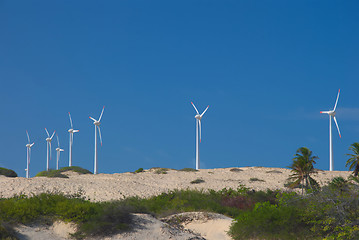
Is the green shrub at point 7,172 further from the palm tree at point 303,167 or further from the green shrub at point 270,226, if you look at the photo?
the green shrub at point 270,226

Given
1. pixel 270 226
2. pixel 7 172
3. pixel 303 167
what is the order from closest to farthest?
1. pixel 270 226
2. pixel 303 167
3. pixel 7 172

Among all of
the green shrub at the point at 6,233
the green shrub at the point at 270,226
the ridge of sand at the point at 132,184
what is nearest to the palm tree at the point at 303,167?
the ridge of sand at the point at 132,184

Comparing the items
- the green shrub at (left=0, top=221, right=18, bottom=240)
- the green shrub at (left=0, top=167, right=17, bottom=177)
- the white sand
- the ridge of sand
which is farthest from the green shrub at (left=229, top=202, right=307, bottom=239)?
the green shrub at (left=0, top=167, right=17, bottom=177)

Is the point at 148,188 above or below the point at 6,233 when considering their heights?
above

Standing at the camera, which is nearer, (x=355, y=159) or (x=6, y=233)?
(x=6, y=233)

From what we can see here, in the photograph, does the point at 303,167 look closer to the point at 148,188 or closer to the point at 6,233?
the point at 148,188

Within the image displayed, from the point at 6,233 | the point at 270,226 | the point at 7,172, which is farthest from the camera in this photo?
the point at 7,172

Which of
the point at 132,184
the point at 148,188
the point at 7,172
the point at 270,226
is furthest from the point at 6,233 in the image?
the point at 7,172

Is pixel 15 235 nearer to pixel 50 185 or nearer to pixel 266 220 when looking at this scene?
pixel 266 220

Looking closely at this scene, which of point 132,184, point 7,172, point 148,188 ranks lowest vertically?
point 148,188

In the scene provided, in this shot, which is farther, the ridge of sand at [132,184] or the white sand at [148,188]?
the ridge of sand at [132,184]

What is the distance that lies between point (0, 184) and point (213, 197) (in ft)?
83.8

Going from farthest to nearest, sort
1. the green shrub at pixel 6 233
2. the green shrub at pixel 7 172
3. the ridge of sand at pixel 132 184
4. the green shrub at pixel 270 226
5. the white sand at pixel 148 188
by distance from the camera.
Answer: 1. the green shrub at pixel 7 172
2. the ridge of sand at pixel 132 184
3. the green shrub at pixel 270 226
4. the white sand at pixel 148 188
5. the green shrub at pixel 6 233

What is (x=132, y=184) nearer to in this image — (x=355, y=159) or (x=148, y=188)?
(x=148, y=188)
